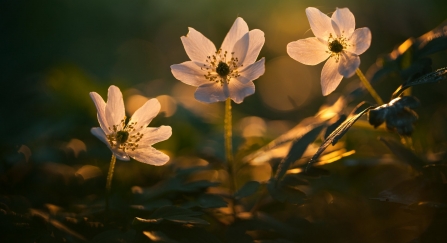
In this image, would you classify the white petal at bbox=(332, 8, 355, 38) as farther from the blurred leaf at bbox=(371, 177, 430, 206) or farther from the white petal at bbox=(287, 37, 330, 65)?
the blurred leaf at bbox=(371, 177, 430, 206)

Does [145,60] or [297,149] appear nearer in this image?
[297,149]

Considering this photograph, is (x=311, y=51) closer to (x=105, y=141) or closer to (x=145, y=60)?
(x=105, y=141)

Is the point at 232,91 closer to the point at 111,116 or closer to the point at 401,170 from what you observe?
the point at 111,116

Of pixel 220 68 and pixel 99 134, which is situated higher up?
pixel 220 68

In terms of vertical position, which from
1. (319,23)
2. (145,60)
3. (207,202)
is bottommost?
(207,202)

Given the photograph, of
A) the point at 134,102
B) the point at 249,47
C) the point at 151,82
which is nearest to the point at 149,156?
the point at 249,47

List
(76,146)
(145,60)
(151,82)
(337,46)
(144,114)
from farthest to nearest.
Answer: (145,60)
(151,82)
(76,146)
(144,114)
(337,46)

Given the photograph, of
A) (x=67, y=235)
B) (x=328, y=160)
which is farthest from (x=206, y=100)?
(x=67, y=235)
